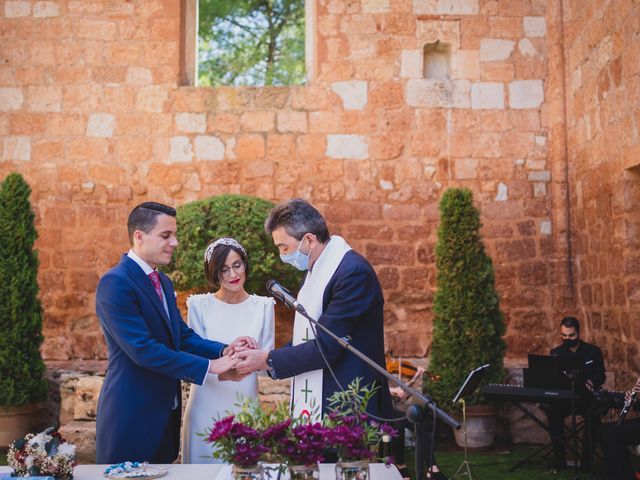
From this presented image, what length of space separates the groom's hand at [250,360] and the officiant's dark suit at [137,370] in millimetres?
235

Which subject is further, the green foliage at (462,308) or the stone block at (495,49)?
the stone block at (495,49)

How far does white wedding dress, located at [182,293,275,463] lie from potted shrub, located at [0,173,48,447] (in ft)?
11.2

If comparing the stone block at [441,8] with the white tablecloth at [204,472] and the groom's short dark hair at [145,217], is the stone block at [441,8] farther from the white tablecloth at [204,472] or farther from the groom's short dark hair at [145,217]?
the white tablecloth at [204,472]

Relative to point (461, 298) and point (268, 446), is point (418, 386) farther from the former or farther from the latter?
point (268, 446)

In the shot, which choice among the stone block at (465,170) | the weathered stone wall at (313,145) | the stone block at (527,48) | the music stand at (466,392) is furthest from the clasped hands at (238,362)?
the stone block at (527,48)

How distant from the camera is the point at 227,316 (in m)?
4.14

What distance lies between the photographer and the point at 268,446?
7.45 ft

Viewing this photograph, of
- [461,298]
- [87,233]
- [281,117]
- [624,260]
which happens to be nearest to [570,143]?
[624,260]

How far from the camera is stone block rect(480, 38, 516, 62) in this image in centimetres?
837

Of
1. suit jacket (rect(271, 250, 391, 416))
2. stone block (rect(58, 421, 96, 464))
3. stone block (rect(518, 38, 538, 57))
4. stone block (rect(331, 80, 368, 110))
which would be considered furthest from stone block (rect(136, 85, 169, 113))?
suit jacket (rect(271, 250, 391, 416))

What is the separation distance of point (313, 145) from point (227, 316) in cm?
443

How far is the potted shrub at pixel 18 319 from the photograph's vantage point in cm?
681

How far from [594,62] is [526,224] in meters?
1.88

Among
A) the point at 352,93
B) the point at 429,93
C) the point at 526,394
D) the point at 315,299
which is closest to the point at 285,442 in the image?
the point at 315,299
